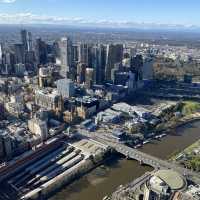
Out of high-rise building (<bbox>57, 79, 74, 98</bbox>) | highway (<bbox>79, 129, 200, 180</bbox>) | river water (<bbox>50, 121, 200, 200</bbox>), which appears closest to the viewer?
river water (<bbox>50, 121, 200, 200</bbox>)

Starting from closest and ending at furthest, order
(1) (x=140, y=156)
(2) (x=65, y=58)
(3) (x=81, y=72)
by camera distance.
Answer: (1) (x=140, y=156), (3) (x=81, y=72), (2) (x=65, y=58)

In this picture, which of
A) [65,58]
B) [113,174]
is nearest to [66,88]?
[65,58]

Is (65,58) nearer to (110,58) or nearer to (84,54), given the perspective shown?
(84,54)

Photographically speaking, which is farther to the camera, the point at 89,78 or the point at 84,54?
the point at 84,54

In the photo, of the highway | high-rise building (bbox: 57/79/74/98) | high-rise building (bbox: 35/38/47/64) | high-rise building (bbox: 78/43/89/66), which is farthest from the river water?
high-rise building (bbox: 35/38/47/64)

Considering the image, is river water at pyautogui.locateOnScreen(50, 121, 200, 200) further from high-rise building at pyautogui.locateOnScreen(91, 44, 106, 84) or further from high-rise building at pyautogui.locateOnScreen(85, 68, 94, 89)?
high-rise building at pyautogui.locateOnScreen(91, 44, 106, 84)

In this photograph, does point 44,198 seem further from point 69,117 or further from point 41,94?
point 41,94

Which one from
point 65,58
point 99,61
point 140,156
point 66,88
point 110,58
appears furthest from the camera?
point 65,58
